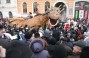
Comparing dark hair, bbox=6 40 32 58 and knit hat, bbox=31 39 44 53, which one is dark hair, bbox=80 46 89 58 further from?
dark hair, bbox=6 40 32 58

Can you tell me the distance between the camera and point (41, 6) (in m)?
32.5

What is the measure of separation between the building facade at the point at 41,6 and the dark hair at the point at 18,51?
88.1 feet

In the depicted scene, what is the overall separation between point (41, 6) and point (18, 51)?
1158 inches

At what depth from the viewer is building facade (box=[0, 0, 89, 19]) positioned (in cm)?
3066

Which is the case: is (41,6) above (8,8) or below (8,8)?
above

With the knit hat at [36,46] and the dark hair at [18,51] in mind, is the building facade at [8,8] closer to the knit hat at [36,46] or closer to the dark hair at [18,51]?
the knit hat at [36,46]

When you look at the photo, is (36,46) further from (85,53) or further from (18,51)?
(18,51)

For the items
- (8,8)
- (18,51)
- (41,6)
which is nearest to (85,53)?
(18,51)

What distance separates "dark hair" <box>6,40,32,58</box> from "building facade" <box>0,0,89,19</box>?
26846 mm

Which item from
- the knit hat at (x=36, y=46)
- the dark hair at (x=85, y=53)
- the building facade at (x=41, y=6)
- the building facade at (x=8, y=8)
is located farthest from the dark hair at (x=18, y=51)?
the building facade at (x=8, y=8)

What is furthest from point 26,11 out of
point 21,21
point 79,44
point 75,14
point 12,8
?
point 79,44

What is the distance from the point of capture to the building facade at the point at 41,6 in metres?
30.7

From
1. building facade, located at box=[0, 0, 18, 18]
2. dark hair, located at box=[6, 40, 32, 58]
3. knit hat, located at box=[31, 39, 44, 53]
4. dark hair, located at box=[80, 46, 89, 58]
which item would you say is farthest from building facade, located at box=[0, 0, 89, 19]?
dark hair, located at box=[6, 40, 32, 58]

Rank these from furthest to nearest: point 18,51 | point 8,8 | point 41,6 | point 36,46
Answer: point 8,8
point 41,6
point 36,46
point 18,51
